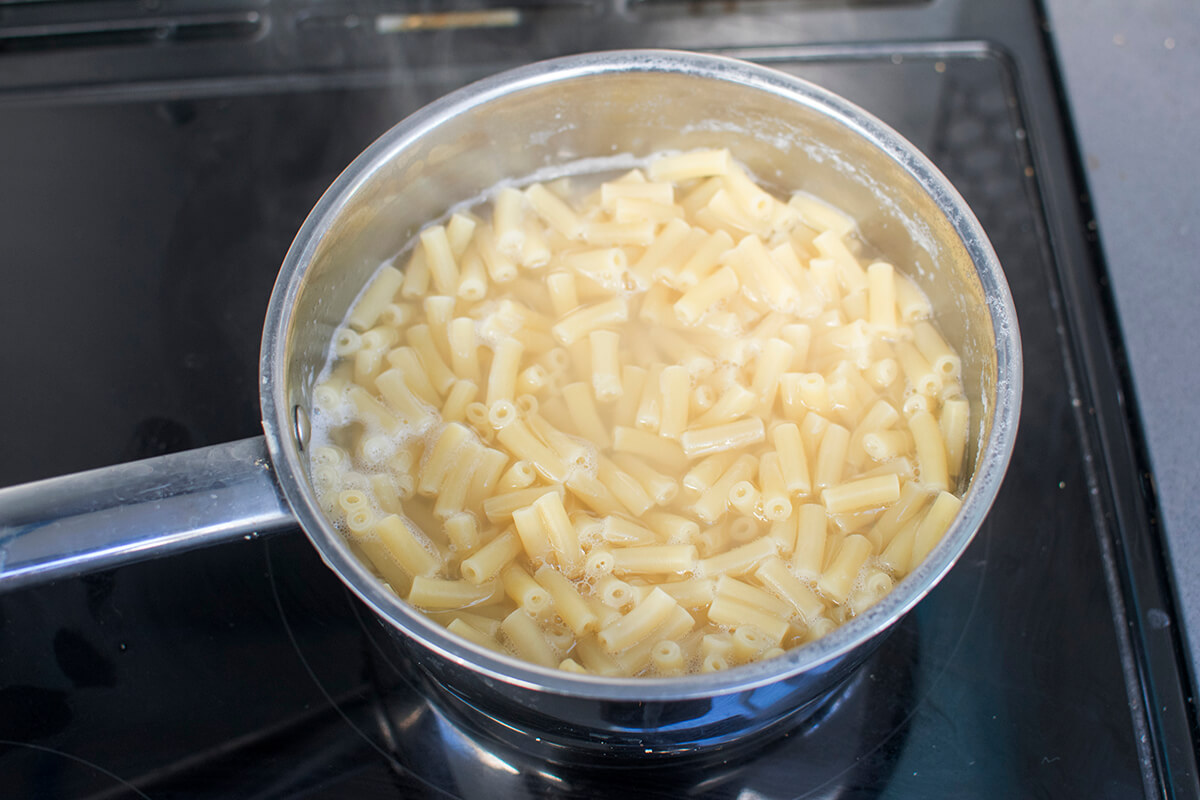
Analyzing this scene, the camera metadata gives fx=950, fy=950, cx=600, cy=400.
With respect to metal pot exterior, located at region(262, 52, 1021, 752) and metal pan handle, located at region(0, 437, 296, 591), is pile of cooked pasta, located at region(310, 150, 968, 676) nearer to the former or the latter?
metal pot exterior, located at region(262, 52, 1021, 752)

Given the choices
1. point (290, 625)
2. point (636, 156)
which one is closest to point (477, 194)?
point (636, 156)

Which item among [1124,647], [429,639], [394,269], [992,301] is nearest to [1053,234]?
[992,301]

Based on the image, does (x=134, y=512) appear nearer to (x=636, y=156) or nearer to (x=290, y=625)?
(x=290, y=625)

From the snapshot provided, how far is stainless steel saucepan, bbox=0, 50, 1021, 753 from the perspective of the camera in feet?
2.89

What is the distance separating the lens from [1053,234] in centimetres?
149

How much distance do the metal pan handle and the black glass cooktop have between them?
0.32 metres

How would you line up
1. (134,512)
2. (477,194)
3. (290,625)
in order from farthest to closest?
(477,194)
(290,625)
(134,512)

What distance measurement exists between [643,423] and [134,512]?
25.0 inches

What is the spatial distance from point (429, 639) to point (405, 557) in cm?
30

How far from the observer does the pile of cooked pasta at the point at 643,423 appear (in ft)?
3.72

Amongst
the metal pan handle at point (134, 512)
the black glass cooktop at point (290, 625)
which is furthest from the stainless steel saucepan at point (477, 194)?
the black glass cooktop at point (290, 625)

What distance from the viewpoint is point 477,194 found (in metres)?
1.48

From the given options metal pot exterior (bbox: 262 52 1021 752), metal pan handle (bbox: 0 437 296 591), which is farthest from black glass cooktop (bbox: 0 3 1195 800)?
metal pan handle (bbox: 0 437 296 591)

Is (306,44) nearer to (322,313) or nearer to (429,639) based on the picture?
(322,313)
